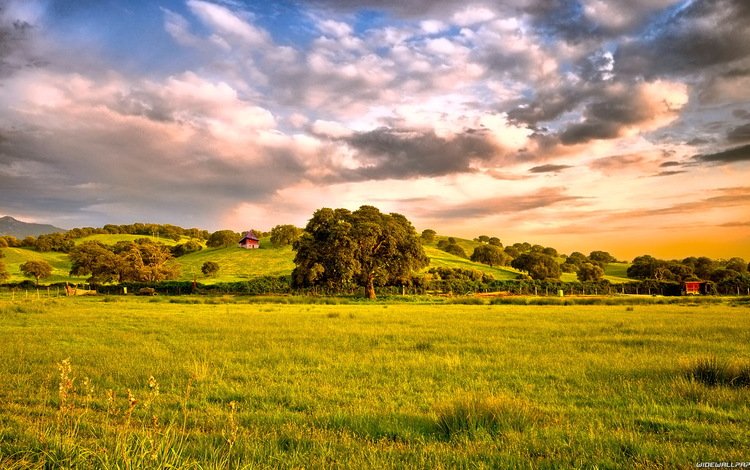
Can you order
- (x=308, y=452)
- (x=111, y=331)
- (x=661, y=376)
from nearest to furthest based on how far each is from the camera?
(x=308, y=452)
(x=661, y=376)
(x=111, y=331)

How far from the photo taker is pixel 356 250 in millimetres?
60625

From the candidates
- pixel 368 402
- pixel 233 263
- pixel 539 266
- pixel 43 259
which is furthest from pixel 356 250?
pixel 43 259

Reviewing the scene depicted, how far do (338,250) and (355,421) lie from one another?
167ft

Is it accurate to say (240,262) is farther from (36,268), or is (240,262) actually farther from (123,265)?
(36,268)

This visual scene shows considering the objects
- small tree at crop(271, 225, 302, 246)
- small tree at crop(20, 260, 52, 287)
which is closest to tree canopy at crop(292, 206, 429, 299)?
small tree at crop(20, 260, 52, 287)

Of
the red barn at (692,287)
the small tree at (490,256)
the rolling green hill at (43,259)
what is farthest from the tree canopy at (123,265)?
the red barn at (692,287)

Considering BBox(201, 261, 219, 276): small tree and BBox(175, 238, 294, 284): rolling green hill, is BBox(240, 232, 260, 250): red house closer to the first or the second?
BBox(175, 238, 294, 284): rolling green hill

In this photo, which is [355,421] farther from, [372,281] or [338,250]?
[372,281]

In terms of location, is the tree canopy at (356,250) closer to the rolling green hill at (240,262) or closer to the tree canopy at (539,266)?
the rolling green hill at (240,262)

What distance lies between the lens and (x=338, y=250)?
58.5 m

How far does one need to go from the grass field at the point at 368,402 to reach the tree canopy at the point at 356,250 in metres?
38.6

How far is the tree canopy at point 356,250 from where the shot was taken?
5906cm

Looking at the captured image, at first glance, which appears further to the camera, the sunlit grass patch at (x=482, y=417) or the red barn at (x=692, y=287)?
the red barn at (x=692, y=287)

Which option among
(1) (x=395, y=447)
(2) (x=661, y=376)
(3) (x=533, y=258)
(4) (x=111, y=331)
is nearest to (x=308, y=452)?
(1) (x=395, y=447)
